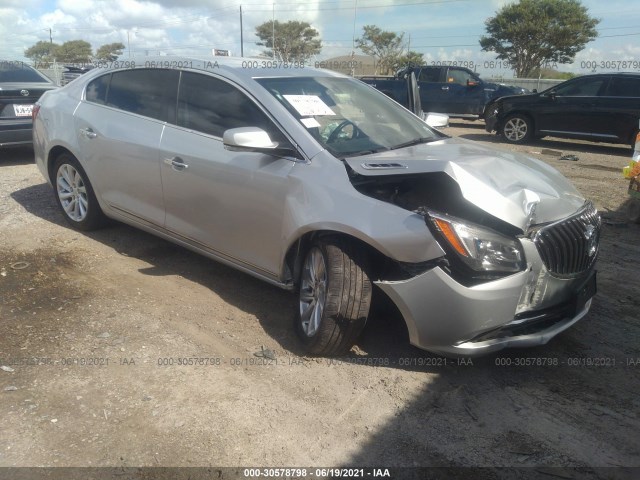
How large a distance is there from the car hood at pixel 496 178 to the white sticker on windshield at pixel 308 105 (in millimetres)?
519

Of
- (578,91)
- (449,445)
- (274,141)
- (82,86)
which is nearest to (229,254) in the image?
(274,141)

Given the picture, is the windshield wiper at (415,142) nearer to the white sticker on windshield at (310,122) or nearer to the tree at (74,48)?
the white sticker on windshield at (310,122)

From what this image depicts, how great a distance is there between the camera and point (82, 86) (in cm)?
534

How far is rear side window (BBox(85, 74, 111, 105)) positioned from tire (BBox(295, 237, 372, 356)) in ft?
9.33

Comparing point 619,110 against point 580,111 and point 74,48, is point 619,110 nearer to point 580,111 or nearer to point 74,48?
point 580,111

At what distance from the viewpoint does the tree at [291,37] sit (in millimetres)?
53678

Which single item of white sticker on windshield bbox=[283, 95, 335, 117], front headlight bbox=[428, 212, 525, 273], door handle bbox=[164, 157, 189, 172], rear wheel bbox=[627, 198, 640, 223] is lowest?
rear wheel bbox=[627, 198, 640, 223]

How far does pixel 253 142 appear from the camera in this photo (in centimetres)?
340

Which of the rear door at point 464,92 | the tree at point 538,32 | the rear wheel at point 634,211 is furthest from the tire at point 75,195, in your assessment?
the tree at point 538,32

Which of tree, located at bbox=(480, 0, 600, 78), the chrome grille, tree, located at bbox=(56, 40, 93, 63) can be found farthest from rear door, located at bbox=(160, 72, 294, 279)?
tree, located at bbox=(56, 40, 93, 63)

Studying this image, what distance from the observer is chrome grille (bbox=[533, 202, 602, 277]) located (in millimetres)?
3010

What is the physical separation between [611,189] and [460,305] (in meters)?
6.40

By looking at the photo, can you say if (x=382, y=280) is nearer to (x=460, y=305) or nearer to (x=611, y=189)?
(x=460, y=305)

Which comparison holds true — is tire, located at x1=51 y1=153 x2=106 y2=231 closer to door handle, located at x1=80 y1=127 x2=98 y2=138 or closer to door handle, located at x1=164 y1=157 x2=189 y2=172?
door handle, located at x1=80 y1=127 x2=98 y2=138
